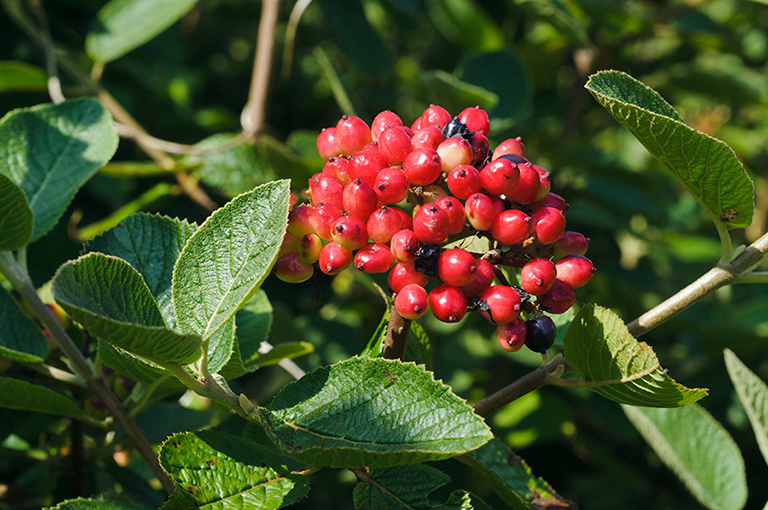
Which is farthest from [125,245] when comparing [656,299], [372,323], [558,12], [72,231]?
[656,299]

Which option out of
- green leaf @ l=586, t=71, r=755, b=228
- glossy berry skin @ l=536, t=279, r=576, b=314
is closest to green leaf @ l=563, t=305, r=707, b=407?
glossy berry skin @ l=536, t=279, r=576, b=314

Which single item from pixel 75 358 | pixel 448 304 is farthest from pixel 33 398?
pixel 448 304

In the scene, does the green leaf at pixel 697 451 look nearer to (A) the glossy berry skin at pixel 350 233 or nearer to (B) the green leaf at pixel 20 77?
(A) the glossy berry skin at pixel 350 233

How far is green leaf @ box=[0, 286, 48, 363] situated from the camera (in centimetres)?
114

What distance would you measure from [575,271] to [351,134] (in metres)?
0.39

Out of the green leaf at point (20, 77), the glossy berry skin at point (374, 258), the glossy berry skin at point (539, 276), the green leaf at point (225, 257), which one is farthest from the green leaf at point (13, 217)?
the green leaf at point (20, 77)

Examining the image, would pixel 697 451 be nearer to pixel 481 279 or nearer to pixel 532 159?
pixel 481 279

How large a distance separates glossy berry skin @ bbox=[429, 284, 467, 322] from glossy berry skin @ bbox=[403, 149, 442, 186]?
0.15 meters

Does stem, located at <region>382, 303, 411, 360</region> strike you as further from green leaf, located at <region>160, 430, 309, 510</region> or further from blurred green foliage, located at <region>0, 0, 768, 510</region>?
blurred green foliage, located at <region>0, 0, 768, 510</region>

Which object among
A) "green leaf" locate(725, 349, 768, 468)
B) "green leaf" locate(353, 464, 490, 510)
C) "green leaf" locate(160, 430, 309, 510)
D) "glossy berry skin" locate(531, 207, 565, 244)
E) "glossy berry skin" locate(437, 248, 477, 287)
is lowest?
"green leaf" locate(725, 349, 768, 468)

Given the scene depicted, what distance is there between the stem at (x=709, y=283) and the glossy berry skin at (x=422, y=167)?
0.36m

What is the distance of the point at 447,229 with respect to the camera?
872mm

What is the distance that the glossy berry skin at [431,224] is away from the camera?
85cm

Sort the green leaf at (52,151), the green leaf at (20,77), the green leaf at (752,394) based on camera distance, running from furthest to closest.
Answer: the green leaf at (20,77) → the green leaf at (752,394) → the green leaf at (52,151)
